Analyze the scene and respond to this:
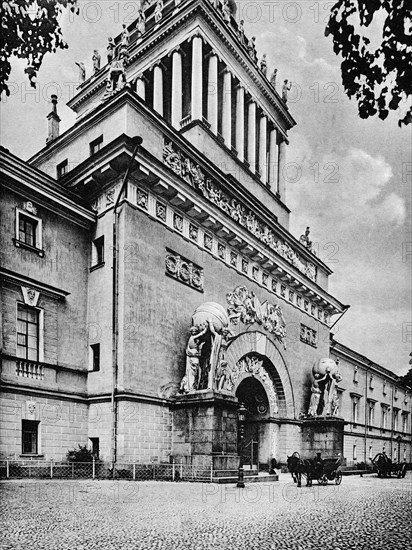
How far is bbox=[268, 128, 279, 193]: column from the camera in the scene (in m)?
39.8

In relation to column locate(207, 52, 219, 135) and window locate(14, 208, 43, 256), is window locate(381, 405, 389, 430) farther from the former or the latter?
window locate(14, 208, 43, 256)

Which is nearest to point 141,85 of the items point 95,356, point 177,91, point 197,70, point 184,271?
point 177,91

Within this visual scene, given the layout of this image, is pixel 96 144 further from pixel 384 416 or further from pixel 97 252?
pixel 384 416

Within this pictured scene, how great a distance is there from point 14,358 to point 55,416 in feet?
8.49

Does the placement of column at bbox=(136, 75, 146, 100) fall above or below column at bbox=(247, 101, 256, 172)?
above

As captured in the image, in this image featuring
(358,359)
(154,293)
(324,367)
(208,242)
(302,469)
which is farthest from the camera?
(358,359)

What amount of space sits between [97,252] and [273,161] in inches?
845

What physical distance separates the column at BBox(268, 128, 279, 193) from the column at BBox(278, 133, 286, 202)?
0.70 m

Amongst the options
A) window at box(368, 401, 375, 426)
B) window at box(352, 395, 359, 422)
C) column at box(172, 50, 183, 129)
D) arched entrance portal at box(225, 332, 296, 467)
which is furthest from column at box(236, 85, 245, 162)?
window at box(368, 401, 375, 426)

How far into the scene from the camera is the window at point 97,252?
2169 cm

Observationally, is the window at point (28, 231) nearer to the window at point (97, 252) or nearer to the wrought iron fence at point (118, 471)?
the window at point (97, 252)

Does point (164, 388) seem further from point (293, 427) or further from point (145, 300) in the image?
point (293, 427)

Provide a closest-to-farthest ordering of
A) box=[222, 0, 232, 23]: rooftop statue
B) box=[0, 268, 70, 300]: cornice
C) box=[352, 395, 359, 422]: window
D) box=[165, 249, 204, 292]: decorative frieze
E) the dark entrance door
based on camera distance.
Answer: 1. box=[0, 268, 70, 300]: cornice
2. box=[165, 249, 204, 292]: decorative frieze
3. the dark entrance door
4. box=[222, 0, 232, 23]: rooftop statue
5. box=[352, 395, 359, 422]: window

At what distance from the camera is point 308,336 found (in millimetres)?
35188
